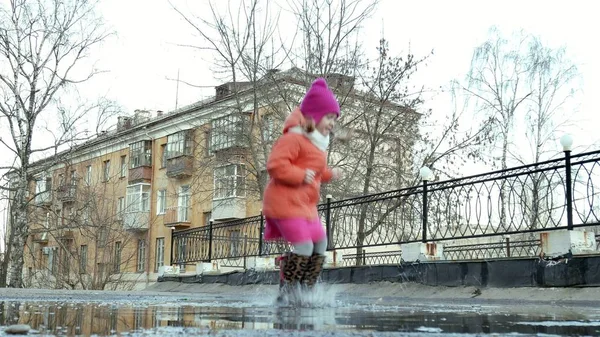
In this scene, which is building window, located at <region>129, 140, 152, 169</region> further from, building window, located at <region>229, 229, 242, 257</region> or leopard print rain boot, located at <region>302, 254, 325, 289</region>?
leopard print rain boot, located at <region>302, 254, 325, 289</region>

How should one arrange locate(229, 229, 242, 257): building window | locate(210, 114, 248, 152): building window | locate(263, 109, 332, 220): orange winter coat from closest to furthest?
locate(263, 109, 332, 220): orange winter coat → locate(229, 229, 242, 257): building window → locate(210, 114, 248, 152): building window

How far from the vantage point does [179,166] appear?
1468 inches

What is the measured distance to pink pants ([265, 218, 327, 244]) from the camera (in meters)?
4.03

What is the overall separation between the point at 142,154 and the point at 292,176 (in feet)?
128

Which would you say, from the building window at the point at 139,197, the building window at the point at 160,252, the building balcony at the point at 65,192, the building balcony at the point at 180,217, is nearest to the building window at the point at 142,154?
the building window at the point at 139,197

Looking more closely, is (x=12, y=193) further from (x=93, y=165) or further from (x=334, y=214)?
(x=93, y=165)

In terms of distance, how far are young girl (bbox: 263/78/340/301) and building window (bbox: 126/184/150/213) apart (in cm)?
3760

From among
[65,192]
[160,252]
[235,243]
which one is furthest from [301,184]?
[160,252]

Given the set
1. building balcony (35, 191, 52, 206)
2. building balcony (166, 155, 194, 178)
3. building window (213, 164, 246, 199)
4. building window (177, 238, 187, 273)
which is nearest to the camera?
building window (177, 238, 187, 273)

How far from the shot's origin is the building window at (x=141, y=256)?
39.6m

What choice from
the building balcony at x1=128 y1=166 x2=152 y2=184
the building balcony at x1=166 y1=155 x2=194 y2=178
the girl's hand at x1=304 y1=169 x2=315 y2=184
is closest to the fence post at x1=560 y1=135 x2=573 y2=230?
the girl's hand at x1=304 y1=169 x2=315 y2=184

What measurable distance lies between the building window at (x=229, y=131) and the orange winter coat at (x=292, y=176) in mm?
16717

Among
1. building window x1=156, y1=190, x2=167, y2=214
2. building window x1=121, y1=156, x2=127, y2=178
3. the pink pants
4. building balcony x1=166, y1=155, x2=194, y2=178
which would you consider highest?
building window x1=121, y1=156, x2=127, y2=178

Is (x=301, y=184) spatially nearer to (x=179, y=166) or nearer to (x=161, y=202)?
(x=179, y=166)
